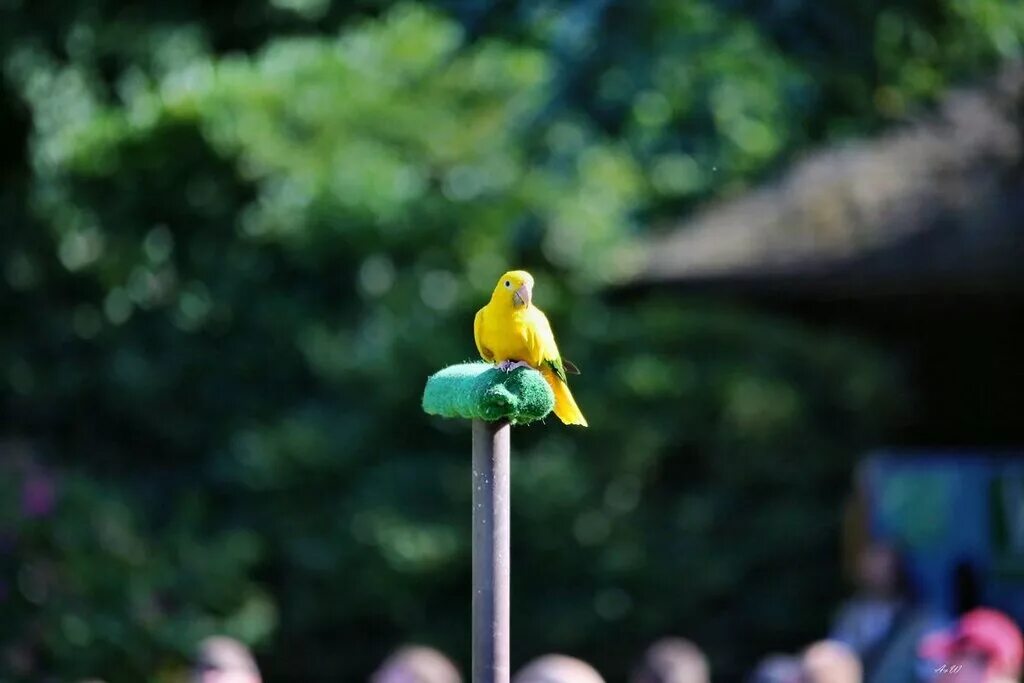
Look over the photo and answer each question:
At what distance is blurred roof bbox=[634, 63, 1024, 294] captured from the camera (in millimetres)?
5992

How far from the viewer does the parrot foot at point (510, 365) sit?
6.98 feet

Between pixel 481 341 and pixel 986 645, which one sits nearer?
pixel 481 341

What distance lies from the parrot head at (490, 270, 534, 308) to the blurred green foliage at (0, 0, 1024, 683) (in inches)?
170

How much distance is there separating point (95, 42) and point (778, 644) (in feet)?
16.7

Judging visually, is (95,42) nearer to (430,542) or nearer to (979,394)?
(430,542)

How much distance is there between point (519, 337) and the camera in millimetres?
2203

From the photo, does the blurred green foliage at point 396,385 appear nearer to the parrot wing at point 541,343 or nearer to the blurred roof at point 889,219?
the blurred roof at point 889,219

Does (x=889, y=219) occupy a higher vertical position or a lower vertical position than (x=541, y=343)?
higher

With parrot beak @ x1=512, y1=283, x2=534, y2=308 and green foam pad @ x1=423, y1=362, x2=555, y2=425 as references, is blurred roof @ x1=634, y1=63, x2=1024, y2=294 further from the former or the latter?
green foam pad @ x1=423, y1=362, x2=555, y2=425

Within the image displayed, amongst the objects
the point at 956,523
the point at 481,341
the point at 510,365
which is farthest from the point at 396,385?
the point at 510,365

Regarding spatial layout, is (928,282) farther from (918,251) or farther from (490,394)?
(490,394)

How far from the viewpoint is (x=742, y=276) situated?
639 cm

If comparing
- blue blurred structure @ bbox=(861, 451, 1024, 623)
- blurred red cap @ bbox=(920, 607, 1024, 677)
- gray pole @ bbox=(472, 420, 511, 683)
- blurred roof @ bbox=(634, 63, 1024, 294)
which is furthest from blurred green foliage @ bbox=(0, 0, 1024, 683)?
gray pole @ bbox=(472, 420, 511, 683)

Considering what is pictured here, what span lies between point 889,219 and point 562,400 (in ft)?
14.5
